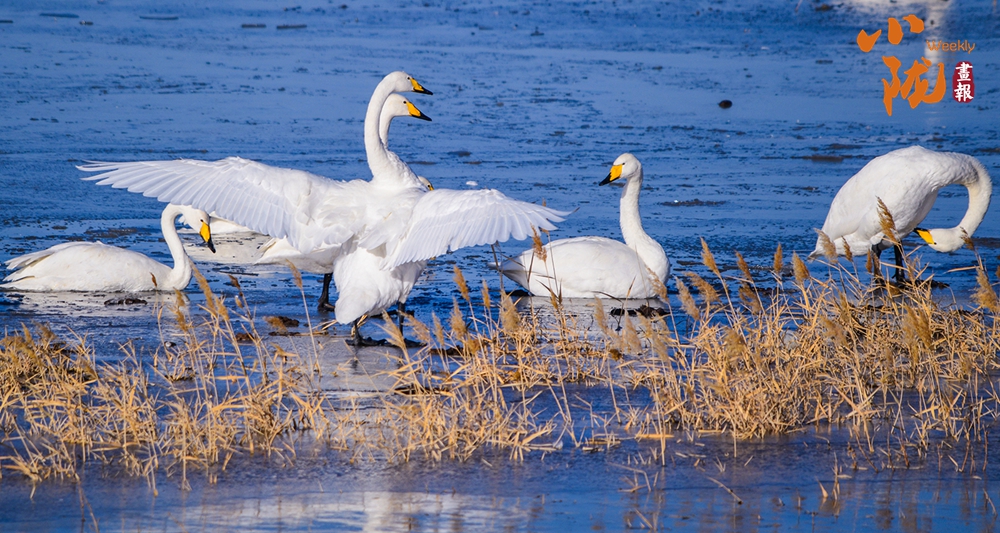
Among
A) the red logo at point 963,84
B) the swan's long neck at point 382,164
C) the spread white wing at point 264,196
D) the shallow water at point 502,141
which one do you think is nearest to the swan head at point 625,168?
the shallow water at point 502,141

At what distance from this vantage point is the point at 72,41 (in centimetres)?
1878

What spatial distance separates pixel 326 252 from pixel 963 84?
38.3 ft

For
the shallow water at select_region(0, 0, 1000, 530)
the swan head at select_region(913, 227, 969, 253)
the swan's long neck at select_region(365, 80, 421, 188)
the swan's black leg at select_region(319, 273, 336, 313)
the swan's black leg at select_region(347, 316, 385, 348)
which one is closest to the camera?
the shallow water at select_region(0, 0, 1000, 530)

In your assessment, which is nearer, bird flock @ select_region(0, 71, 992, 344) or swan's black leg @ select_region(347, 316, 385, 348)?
bird flock @ select_region(0, 71, 992, 344)

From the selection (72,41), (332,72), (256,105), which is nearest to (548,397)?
(256,105)

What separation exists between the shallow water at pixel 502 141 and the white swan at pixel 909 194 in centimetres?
33

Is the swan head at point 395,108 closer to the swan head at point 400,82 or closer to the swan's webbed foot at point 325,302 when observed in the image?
the swan head at point 400,82

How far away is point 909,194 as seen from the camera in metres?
8.22

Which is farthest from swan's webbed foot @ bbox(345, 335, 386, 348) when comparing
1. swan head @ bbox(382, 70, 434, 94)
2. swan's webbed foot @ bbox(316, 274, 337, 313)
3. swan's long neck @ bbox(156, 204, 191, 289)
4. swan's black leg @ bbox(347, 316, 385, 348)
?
swan head @ bbox(382, 70, 434, 94)

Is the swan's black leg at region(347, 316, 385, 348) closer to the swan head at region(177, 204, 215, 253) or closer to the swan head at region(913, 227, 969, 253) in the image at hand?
the swan head at region(177, 204, 215, 253)

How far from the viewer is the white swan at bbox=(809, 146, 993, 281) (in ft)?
26.9

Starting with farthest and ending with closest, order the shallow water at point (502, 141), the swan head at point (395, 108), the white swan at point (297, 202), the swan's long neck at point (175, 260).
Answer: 1. the swan head at point (395, 108)
2. the swan's long neck at point (175, 260)
3. the white swan at point (297, 202)
4. the shallow water at point (502, 141)

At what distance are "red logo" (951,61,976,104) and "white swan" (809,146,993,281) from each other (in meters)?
7.54

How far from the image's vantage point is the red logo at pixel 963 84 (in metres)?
15.5
